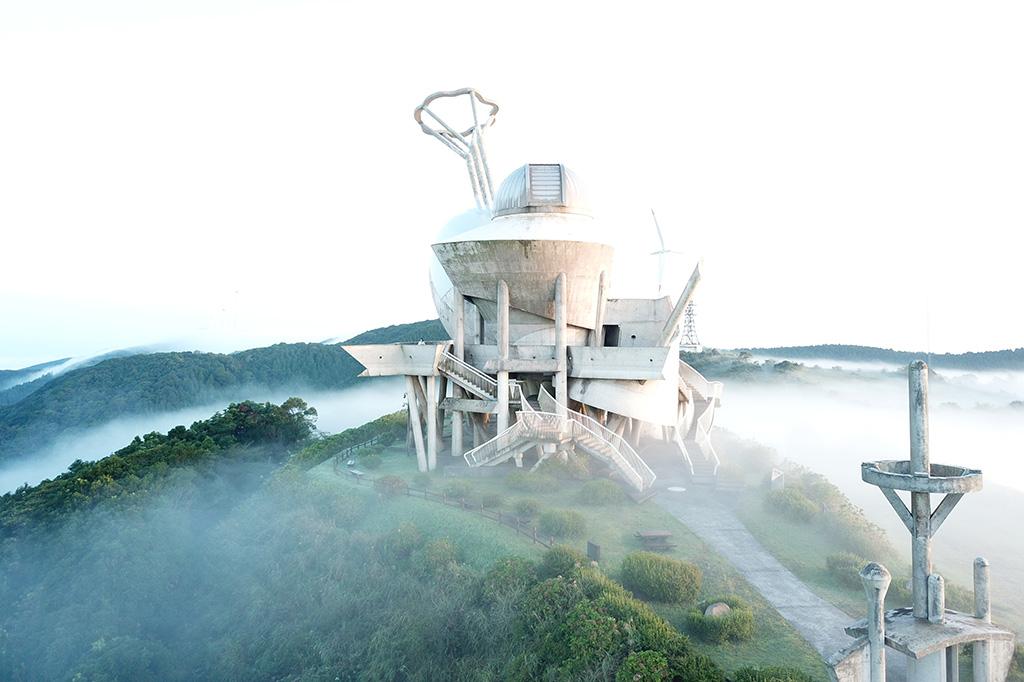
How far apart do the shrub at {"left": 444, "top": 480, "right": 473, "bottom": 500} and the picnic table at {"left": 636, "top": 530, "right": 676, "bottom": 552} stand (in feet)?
26.2

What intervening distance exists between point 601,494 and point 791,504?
6874 millimetres

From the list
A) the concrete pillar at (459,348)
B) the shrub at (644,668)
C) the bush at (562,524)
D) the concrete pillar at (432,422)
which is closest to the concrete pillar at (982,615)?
the shrub at (644,668)

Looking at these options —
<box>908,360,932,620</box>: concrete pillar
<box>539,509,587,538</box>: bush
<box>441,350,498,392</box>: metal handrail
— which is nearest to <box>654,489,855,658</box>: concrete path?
<box>908,360,932,620</box>: concrete pillar

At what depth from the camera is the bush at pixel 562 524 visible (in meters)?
21.8

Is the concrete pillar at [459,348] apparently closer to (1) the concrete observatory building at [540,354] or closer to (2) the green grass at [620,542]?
(1) the concrete observatory building at [540,354]

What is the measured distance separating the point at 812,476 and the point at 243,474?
32.4m

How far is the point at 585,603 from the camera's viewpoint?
16266 millimetres

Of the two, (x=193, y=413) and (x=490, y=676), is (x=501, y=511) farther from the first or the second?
(x=193, y=413)

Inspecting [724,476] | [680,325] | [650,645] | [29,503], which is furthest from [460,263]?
[29,503]

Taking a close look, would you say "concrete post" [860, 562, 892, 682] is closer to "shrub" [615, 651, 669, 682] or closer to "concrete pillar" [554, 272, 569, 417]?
"shrub" [615, 651, 669, 682]

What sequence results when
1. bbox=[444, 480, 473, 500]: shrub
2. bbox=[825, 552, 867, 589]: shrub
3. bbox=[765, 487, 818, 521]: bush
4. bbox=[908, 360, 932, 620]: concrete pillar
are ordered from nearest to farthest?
1. bbox=[908, 360, 932, 620]: concrete pillar
2. bbox=[825, 552, 867, 589]: shrub
3. bbox=[765, 487, 818, 521]: bush
4. bbox=[444, 480, 473, 500]: shrub

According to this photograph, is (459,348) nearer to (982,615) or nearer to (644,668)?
(644,668)

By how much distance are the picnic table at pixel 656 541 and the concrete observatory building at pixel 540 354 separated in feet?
17.8

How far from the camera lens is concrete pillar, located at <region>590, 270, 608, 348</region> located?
32.5m
